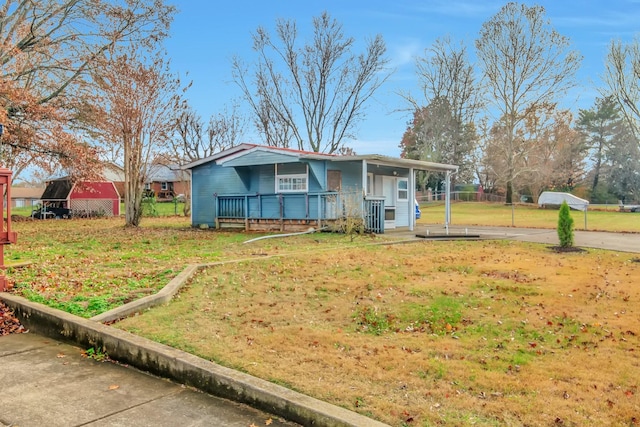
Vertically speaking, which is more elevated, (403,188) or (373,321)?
(403,188)

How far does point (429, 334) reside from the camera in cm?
462

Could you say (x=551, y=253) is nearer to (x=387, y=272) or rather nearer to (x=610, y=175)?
(x=387, y=272)

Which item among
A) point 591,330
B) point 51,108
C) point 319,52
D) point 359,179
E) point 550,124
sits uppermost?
point 319,52

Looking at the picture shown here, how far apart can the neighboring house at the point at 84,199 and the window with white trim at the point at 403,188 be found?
2049cm

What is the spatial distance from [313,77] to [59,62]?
2008 centimetres

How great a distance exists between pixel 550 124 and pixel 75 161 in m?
39.0

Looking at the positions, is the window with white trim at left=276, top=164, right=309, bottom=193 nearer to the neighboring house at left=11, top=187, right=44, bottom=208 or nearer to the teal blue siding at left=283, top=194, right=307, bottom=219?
the teal blue siding at left=283, top=194, right=307, bottom=219

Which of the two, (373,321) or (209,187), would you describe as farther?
(209,187)

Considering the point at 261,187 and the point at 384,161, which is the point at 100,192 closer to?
the point at 261,187

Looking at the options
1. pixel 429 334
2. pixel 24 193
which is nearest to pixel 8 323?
pixel 429 334

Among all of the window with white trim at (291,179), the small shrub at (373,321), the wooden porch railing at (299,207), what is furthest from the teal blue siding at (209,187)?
the small shrub at (373,321)

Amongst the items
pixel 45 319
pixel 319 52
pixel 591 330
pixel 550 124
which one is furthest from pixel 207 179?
pixel 550 124

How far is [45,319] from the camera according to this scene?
5.09 m

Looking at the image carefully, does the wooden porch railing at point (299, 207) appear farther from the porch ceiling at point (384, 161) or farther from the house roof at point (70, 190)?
the house roof at point (70, 190)
